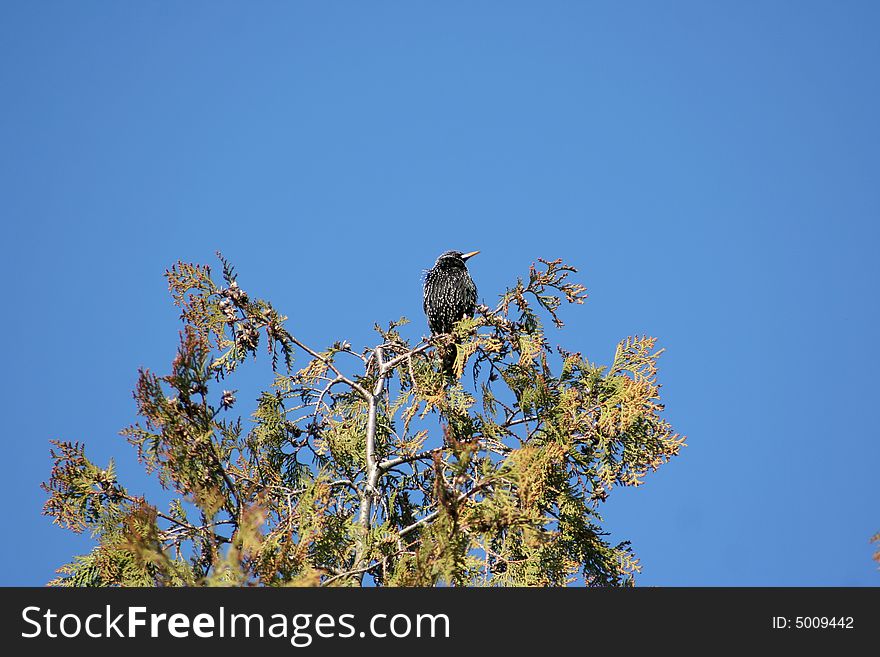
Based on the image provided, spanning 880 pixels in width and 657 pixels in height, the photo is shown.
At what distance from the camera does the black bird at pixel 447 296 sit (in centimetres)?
886

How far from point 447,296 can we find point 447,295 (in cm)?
1

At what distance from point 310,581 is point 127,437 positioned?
230 centimetres

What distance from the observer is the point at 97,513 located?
6523 millimetres

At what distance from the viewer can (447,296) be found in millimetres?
8953

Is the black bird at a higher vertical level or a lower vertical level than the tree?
higher

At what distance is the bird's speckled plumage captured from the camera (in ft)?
29.1

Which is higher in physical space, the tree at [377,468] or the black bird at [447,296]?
the black bird at [447,296]

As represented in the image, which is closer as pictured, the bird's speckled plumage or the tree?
the tree

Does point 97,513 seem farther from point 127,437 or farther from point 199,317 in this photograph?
point 199,317

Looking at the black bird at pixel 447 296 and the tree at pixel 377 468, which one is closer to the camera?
the tree at pixel 377 468

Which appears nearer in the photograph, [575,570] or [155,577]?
[155,577]

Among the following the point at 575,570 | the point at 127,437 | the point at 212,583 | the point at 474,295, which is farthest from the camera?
the point at 474,295
